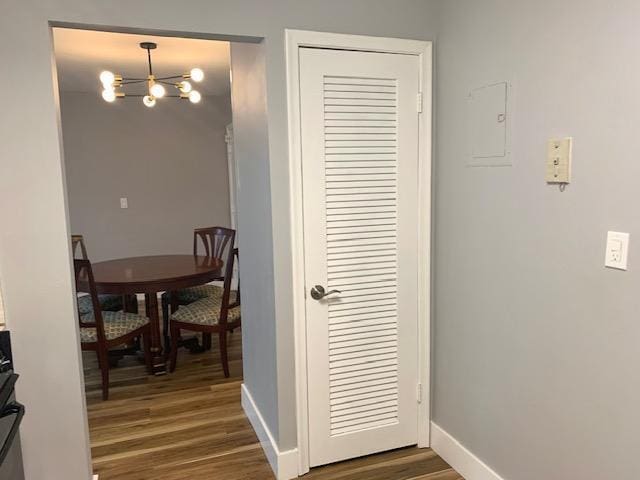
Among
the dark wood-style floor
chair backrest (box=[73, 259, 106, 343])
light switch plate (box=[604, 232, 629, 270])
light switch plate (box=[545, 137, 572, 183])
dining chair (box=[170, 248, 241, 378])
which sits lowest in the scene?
the dark wood-style floor

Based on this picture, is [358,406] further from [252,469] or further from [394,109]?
[394,109]

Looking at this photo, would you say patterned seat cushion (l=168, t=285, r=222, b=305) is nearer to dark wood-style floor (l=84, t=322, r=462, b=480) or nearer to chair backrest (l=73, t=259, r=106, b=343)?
dark wood-style floor (l=84, t=322, r=462, b=480)

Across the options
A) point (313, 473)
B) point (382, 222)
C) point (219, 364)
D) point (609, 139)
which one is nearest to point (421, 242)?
point (382, 222)

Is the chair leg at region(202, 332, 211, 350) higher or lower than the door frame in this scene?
lower

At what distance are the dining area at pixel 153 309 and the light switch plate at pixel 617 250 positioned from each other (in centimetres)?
244

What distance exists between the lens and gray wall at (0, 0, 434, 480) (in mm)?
1800

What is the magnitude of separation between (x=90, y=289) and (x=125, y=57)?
2.02m

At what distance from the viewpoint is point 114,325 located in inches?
135

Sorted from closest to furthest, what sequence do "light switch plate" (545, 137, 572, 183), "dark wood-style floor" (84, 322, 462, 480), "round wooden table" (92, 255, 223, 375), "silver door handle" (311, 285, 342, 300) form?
1. "light switch plate" (545, 137, 572, 183)
2. "silver door handle" (311, 285, 342, 300)
3. "dark wood-style floor" (84, 322, 462, 480)
4. "round wooden table" (92, 255, 223, 375)

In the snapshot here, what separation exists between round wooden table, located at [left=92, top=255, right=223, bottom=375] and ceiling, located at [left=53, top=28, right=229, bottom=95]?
1620 mm

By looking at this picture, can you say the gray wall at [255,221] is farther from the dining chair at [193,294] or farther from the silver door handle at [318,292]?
the dining chair at [193,294]

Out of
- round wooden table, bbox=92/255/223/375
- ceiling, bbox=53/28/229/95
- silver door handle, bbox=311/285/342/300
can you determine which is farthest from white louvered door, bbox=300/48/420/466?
Answer: round wooden table, bbox=92/255/223/375

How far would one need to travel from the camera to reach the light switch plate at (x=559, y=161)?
1662 millimetres

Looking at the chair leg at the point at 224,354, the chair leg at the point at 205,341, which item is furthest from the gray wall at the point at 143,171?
the chair leg at the point at 224,354
